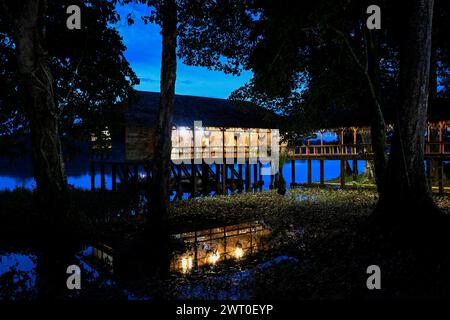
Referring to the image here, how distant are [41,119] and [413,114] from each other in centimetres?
949

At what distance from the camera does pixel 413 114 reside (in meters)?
8.52

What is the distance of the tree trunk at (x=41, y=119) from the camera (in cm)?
927

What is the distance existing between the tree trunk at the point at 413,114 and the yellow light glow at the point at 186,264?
4.94 m

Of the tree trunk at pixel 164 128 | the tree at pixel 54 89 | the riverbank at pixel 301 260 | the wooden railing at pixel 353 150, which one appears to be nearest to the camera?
the riverbank at pixel 301 260

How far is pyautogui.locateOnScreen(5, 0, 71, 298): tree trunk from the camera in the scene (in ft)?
30.4

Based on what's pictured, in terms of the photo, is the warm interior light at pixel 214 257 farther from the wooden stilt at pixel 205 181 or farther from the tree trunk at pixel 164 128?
the wooden stilt at pixel 205 181

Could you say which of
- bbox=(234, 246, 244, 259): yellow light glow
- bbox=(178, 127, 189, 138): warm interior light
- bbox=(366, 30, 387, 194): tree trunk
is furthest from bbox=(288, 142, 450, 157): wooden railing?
bbox=(234, 246, 244, 259): yellow light glow

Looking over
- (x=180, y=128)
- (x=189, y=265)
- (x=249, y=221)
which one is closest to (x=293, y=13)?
(x=249, y=221)

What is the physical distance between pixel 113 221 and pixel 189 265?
20.9 ft

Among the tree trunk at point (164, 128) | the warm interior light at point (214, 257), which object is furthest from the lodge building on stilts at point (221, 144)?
the warm interior light at point (214, 257)

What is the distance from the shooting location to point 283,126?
1856cm

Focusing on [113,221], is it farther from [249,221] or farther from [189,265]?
[189,265]

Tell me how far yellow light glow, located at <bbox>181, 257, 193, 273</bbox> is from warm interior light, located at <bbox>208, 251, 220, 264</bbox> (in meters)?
0.44

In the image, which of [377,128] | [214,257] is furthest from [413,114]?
[214,257]
